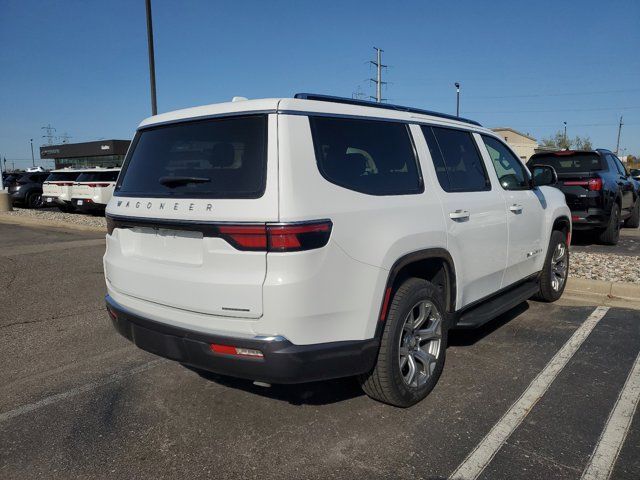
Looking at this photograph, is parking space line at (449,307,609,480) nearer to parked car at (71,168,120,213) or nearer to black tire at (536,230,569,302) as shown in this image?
black tire at (536,230,569,302)

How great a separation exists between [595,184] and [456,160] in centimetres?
593

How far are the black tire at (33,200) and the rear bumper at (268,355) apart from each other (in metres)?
23.0

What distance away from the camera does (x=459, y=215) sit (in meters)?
3.52

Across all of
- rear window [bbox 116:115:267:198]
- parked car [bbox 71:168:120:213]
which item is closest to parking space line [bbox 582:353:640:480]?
rear window [bbox 116:115:267:198]

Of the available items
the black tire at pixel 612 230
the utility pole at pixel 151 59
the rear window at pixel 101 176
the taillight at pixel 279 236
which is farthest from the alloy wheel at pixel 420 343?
the rear window at pixel 101 176

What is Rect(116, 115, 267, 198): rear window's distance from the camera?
8.55 feet

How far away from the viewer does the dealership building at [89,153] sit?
60344 millimetres

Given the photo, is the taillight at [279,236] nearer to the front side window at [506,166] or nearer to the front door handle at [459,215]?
the front door handle at [459,215]

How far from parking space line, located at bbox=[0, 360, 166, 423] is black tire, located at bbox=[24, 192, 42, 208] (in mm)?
21943

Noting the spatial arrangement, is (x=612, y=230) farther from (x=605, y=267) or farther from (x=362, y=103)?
(x=362, y=103)

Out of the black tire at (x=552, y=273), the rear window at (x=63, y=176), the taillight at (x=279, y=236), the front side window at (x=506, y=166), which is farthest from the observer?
the rear window at (x=63, y=176)

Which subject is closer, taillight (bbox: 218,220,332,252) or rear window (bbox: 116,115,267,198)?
taillight (bbox: 218,220,332,252)

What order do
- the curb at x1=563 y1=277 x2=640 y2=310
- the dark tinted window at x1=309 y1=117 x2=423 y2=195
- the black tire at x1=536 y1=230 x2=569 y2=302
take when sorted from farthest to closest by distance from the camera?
the curb at x1=563 y1=277 x2=640 y2=310
the black tire at x1=536 y1=230 x2=569 y2=302
the dark tinted window at x1=309 y1=117 x2=423 y2=195

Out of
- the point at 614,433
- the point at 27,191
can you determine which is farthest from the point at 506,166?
the point at 27,191
